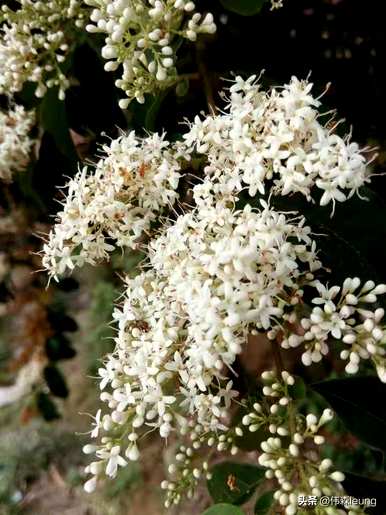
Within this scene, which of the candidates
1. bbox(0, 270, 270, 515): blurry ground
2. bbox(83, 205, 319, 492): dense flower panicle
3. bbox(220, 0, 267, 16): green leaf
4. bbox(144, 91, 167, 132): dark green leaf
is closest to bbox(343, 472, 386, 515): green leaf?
bbox(83, 205, 319, 492): dense flower panicle

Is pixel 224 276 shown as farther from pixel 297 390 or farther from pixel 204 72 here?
pixel 204 72

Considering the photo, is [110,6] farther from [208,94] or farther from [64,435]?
[64,435]

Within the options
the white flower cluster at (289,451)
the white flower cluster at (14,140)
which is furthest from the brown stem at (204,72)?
the white flower cluster at (289,451)

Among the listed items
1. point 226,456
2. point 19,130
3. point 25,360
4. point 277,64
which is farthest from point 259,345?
point 19,130

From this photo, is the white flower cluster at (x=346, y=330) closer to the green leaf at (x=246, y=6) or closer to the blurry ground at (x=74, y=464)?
the green leaf at (x=246, y=6)

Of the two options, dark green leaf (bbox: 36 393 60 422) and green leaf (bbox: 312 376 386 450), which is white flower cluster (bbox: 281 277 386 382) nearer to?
green leaf (bbox: 312 376 386 450)

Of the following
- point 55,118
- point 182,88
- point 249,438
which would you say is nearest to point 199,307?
point 249,438
